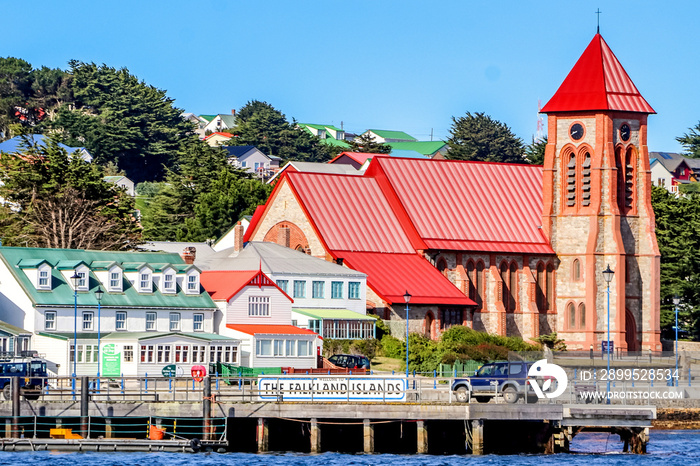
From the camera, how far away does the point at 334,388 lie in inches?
2233

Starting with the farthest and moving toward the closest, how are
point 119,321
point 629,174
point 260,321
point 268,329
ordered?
point 629,174 < point 260,321 < point 268,329 < point 119,321

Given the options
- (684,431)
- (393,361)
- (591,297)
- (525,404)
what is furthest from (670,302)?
(525,404)

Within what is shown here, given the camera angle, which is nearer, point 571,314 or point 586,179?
point 571,314

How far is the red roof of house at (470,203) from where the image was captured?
339 feet

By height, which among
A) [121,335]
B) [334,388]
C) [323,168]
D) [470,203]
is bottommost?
[334,388]

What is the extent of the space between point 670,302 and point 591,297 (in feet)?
33.9

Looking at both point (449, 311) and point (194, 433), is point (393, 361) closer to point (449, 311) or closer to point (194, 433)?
point (449, 311)

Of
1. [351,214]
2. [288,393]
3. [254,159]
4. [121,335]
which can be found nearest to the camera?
[288,393]

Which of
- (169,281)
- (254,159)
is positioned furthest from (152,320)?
(254,159)

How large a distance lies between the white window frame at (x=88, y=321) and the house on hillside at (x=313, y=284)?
41.2 ft

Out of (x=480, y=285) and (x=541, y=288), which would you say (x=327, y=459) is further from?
(x=541, y=288)

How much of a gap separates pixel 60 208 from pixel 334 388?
155 ft

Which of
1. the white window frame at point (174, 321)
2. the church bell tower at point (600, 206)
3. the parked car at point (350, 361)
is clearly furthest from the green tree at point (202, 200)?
the parked car at point (350, 361)

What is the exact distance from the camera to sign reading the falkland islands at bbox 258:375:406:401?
185 feet
